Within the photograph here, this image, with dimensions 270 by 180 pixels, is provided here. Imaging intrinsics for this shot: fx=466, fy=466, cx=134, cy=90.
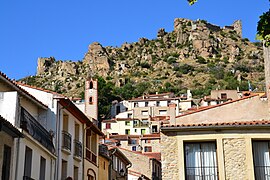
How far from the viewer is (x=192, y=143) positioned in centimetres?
2036

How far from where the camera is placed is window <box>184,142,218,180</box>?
65.2 feet

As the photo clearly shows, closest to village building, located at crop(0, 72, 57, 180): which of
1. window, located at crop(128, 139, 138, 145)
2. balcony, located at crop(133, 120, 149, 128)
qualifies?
window, located at crop(128, 139, 138, 145)

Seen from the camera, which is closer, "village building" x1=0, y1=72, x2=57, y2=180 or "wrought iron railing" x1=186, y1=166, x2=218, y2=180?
"village building" x1=0, y1=72, x2=57, y2=180

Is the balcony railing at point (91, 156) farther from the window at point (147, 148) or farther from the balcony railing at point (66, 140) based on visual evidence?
the window at point (147, 148)

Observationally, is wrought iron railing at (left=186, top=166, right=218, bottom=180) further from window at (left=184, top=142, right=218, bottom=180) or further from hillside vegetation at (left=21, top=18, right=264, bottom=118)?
hillside vegetation at (left=21, top=18, right=264, bottom=118)

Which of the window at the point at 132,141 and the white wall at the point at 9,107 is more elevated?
the window at the point at 132,141

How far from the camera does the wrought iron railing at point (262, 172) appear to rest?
19500 mm

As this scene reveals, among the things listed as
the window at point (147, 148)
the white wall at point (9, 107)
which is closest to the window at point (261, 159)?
the white wall at point (9, 107)

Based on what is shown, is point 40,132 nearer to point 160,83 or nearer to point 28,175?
point 28,175

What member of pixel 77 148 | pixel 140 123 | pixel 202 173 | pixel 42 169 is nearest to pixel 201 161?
pixel 202 173

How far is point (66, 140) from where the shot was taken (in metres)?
23.4

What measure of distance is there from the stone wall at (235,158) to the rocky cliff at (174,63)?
333 feet

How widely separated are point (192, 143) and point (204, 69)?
12868 centimetres

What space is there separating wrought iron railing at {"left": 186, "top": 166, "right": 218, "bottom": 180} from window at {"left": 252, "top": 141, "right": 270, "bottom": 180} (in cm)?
173
